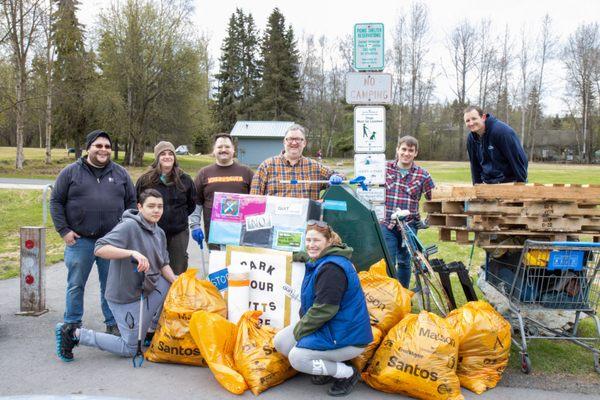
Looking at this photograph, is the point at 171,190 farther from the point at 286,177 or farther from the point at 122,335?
the point at 122,335

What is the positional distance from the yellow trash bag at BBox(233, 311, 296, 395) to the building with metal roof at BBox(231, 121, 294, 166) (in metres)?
39.3

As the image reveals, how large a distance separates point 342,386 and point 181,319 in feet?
4.76

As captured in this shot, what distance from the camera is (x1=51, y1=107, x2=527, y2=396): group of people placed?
3559mm

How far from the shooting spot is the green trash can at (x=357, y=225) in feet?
16.3

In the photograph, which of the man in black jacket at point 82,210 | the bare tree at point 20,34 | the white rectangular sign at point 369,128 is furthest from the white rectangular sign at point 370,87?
the bare tree at point 20,34

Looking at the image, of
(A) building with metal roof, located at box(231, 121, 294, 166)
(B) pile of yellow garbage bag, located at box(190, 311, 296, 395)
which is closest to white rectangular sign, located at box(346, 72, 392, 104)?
(B) pile of yellow garbage bag, located at box(190, 311, 296, 395)

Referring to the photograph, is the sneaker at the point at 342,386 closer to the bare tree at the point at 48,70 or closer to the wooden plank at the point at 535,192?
the wooden plank at the point at 535,192

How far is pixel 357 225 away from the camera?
4.99 m

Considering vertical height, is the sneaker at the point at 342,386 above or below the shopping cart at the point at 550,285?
below

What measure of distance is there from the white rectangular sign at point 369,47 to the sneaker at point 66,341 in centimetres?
439

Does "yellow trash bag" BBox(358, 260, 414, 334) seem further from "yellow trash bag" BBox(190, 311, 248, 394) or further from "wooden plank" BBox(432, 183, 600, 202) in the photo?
"yellow trash bag" BBox(190, 311, 248, 394)

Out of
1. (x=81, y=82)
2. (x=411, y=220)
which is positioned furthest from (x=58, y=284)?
(x=81, y=82)

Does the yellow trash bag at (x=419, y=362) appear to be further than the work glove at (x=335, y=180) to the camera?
No

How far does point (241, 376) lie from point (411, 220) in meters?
2.65
